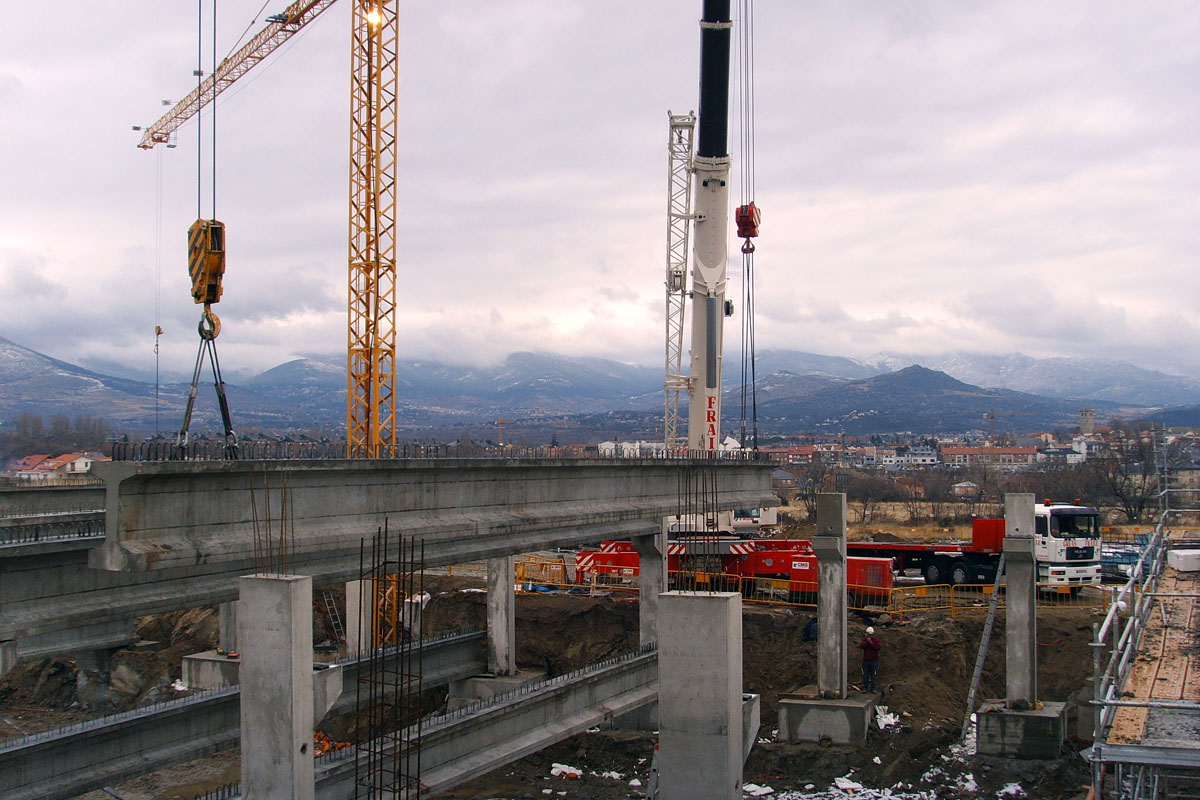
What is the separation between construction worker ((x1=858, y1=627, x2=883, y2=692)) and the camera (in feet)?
86.8

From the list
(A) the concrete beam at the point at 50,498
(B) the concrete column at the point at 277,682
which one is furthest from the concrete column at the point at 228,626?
(B) the concrete column at the point at 277,682

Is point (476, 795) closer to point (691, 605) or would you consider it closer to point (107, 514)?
point (691, 605)

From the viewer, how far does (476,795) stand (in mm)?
23141

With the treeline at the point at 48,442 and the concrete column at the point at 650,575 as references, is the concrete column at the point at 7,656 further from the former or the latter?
the treeline at the point at 48,442

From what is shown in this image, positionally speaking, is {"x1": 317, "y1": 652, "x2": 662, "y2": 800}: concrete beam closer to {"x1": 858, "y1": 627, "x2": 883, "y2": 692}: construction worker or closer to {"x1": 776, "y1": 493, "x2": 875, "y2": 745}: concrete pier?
{"x1": 776, "y1": 493, "x2": 875, "y2": 745}: concrete pier

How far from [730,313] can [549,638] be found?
42.3ft

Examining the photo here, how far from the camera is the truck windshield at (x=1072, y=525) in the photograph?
1310 inches

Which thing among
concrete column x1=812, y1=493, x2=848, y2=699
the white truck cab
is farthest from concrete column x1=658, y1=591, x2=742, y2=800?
the white truck cab

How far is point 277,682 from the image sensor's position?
1388 centimetres

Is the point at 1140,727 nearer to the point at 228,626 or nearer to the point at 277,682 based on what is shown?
the point at 277,682

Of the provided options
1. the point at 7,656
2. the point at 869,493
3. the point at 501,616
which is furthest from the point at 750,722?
the point at 869,493

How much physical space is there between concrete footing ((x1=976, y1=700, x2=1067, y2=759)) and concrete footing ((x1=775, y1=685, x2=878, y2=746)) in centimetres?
267

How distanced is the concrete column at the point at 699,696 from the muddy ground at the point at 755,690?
6.33 metres

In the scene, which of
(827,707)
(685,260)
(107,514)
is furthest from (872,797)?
(685,260)
